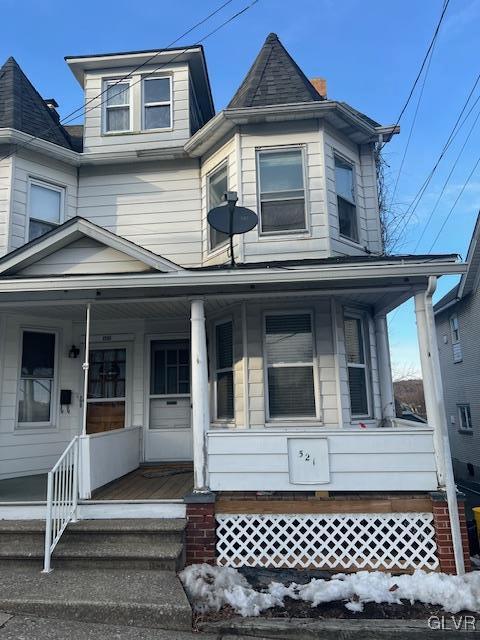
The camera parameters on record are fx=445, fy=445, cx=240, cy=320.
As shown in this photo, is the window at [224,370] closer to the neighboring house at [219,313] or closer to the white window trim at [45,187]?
the neighboring house at [219,313]

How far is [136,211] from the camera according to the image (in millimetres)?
8109

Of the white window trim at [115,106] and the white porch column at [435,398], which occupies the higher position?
the white window trim at [115,106]

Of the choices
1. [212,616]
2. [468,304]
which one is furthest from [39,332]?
[468,304]

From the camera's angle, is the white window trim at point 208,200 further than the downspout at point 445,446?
Yes

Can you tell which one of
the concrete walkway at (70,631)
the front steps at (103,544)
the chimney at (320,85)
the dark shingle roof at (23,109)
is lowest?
the concrete walkway at (70,631)

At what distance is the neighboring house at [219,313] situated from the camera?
4.96m

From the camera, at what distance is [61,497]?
482 centimetres

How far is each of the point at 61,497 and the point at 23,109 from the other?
23.4ft

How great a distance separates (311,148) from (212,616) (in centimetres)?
639

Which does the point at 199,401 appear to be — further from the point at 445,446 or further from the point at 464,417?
the point at 464,417

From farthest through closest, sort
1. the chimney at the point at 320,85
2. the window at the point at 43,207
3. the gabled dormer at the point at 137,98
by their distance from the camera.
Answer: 1. the chimney at the point at 320,85
2. the gabled dormer at the point at 137,98
3. the window at the point at 43,207

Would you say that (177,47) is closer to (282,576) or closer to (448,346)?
(282,576)

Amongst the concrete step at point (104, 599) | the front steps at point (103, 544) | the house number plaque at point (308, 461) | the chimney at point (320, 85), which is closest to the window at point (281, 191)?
the house number plaque at point (308, 461)

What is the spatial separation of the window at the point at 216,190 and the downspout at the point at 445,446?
3523 mm
